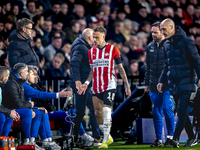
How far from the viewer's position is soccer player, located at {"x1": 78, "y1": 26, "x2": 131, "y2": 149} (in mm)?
5738

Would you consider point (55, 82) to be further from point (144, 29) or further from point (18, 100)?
point (144, 29)

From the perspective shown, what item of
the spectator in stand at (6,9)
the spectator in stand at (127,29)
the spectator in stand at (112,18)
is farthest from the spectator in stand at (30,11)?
the spectator in stand at (127,29)

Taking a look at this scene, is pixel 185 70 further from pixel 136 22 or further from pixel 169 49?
pixel 136 22

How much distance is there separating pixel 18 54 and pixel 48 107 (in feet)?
3.43

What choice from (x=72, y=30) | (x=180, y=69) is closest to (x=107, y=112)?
(x=180, y=69)

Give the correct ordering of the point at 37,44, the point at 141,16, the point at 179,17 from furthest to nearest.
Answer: the point at 179,17 → the point at 141,16 → the point at 37,44

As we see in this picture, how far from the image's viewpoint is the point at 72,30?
9766mm

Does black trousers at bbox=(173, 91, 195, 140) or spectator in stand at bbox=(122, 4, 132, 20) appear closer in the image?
black trousers at bbox=(173, 91, 195, 140)

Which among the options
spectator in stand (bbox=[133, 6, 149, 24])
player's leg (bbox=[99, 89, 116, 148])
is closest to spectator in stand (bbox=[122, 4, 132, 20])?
spectator in stand (bbox=[133, 6, 149, 24])

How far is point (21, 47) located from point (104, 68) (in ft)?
4.99

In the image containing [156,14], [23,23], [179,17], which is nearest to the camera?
Answer: [23,23]

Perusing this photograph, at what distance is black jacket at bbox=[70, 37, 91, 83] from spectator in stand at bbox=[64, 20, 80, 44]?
136 inches

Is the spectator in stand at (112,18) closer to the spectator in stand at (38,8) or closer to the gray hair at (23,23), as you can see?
the spectator in stand at (38,8)

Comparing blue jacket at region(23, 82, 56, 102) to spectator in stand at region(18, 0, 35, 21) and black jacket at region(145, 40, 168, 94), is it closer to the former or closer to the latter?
black jacket at region(145, 40, 168, 94)
